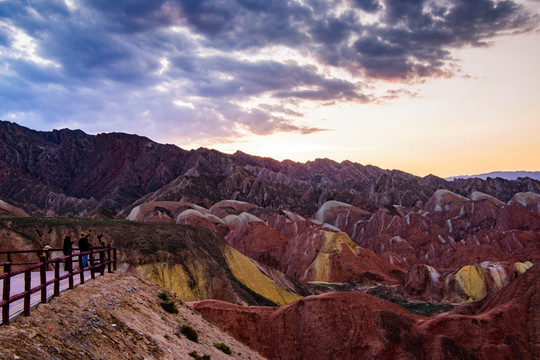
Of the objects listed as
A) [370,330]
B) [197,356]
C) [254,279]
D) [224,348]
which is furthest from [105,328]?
[254,279]

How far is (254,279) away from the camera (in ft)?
246

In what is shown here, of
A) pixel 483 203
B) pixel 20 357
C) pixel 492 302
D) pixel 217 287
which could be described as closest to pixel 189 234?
pixel 217 287

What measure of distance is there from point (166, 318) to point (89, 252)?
3687 mm

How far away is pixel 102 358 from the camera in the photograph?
11008 millimetres

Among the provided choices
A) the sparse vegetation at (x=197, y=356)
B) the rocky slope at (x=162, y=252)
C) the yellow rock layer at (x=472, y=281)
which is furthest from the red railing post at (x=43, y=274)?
the yellow rock layer at (x=472, y=281)

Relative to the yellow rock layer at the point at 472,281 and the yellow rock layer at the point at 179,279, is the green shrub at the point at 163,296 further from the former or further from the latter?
the yellow rock layer at the point at 472,281

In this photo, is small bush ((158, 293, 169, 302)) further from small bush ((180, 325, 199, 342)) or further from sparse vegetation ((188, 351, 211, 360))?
sparse vegetation ((188, 351, 211, 360))

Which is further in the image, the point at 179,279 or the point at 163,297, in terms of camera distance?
the point at 179,279

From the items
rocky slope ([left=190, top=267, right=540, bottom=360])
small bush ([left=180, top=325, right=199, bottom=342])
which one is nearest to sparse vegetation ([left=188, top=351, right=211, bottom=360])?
small bush ([left=180, top=325, right=199, bottom=342])

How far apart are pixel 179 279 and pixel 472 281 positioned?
199 feet

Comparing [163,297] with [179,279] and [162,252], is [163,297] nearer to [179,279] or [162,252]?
[179,279]

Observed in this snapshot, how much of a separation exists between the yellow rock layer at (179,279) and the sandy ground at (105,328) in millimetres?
37520

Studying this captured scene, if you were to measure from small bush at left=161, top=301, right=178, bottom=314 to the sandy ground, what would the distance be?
218 mm

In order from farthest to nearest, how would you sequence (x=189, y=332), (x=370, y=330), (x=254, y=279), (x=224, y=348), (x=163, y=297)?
(x=254, y=279) < (x=370, y=330) < (x=163, y=297) < (x=224, y=348) < (x=189, y=332)
